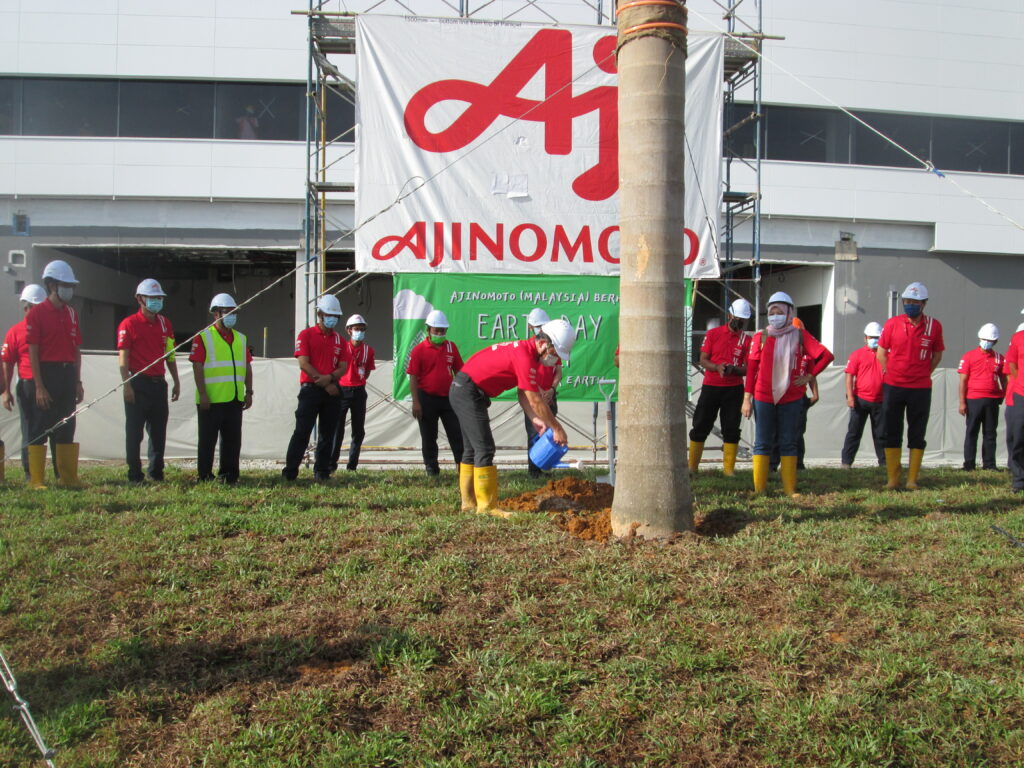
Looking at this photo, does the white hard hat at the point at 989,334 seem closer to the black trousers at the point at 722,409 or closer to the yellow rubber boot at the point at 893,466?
the yellow rubber boot at the point at 893,466

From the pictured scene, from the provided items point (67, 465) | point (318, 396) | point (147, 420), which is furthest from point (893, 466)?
point (67, 465)

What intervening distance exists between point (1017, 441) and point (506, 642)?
5.58 metres

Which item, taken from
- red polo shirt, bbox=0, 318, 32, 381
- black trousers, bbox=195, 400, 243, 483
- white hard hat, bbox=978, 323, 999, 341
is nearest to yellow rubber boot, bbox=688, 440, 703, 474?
black trousers, bbox=195, 400, 243, 483

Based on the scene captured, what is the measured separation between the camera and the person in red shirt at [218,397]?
735cm

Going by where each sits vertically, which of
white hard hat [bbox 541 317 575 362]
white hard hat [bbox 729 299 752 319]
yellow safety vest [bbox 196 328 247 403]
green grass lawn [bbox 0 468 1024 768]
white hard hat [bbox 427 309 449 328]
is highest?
white hard hat [bbox 729 299 752 319]

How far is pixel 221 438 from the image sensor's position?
739 centimetres

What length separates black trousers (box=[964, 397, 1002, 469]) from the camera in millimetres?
10094

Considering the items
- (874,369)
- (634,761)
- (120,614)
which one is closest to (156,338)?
(120,614)

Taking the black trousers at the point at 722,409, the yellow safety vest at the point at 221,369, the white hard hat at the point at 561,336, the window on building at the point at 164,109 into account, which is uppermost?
the window on building at the point at 164,109

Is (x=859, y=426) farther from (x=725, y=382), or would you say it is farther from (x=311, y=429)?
(x=311, y=429)

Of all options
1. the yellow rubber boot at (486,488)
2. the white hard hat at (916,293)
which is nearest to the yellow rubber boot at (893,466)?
the white hard hat at (916,293)

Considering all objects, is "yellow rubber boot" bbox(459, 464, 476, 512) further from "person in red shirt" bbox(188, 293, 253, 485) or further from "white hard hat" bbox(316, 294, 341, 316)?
"white hard hat" bbox(316, 294, 341, 316)

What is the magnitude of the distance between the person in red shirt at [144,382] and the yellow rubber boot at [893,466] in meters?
6.75

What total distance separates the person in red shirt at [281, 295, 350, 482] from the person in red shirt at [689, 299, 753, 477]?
12.2 feet
